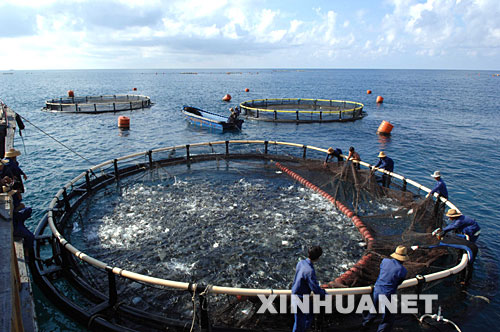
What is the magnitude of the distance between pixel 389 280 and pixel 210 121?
29750 mm

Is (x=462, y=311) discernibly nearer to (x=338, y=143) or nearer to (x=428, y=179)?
(x=428, y=179)

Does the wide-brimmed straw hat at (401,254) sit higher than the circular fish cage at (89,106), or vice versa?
the circular fish cage at (89,106)

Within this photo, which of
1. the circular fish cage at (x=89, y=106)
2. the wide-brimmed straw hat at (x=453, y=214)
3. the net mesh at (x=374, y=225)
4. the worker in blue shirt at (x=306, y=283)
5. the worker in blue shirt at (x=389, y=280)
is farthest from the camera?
the circular fish cage at (x=89, y=106)

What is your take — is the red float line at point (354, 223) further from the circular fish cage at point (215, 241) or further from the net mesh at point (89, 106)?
the net mesh at point (89, 106)

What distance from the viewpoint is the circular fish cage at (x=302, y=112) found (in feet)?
131

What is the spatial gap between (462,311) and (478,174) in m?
17.5

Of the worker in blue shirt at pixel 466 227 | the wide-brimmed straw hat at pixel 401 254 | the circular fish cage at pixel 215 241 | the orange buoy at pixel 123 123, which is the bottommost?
the circular fish cage at pixel 215 241

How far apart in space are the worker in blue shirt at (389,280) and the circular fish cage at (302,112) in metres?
32.4

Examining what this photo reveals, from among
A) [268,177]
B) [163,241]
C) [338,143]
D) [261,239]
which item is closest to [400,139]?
[338,143]

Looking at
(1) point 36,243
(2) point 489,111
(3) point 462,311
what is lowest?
(3) point 462,311

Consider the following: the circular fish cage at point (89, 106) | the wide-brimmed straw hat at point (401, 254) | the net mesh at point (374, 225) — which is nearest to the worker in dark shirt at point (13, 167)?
the net mesh at point (374, 225)

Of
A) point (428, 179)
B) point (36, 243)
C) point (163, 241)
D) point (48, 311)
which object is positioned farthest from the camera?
point (428, 179)

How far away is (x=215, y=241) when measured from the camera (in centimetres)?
1087

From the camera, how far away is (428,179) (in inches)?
806
